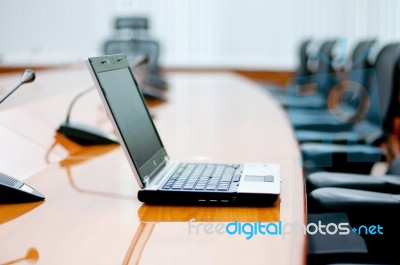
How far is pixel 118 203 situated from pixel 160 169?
163mm

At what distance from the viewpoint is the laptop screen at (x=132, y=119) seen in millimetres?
1055

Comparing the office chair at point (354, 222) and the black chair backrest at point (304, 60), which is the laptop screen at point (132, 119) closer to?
the office chair at point (354, 222)

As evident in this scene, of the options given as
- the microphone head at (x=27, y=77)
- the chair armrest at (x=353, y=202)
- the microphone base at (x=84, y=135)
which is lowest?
the chair armrest at (x=353, y=202)

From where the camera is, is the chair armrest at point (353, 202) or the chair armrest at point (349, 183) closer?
the chair armrest at point (353, 202)

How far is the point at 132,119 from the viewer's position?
3.81 ft

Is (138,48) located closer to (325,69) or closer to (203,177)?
(325,69)

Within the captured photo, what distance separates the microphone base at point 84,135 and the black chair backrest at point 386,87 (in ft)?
3.89

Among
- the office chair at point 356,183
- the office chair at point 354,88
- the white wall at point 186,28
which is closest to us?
the office chair at point 356,183

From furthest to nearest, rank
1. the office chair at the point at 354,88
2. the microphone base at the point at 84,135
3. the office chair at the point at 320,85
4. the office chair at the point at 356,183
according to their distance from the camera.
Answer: the office chair at the point at 320,85
the office chair at the point at 354,88
the microphone base at the point at 84,135
the office chair at the point at 356,183

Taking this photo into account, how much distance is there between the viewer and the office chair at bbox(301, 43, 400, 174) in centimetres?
188

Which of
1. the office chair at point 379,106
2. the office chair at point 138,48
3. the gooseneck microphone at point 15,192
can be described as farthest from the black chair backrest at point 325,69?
the gooseneck microphone at point 15,192

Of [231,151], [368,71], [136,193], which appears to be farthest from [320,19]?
[136,193]

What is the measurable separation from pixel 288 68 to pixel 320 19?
65 centimetres

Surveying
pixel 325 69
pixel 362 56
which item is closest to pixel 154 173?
pixel 362 56
